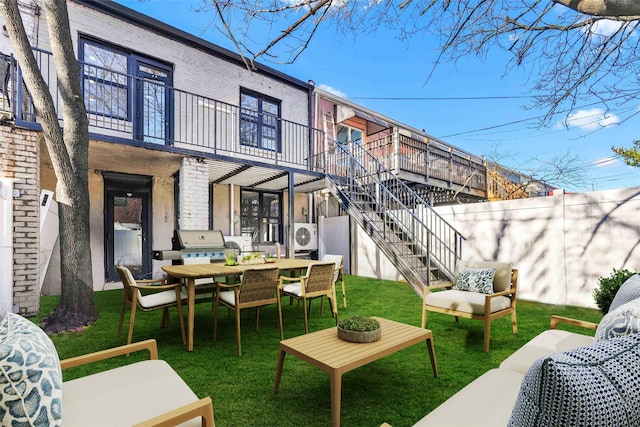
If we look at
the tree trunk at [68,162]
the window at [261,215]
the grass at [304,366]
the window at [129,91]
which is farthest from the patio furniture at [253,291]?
the window at [261,215]

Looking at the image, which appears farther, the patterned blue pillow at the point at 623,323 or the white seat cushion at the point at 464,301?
the white seat cushion at the point at 464,301

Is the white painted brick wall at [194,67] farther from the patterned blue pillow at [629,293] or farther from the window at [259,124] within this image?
the patterned blue pillow at [629,293]

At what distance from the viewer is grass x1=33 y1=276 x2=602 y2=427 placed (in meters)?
2.05

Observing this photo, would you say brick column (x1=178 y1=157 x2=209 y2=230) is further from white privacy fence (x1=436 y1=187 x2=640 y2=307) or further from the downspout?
white privacy fence (x1=436 y1=187 x2=640 y2=307)

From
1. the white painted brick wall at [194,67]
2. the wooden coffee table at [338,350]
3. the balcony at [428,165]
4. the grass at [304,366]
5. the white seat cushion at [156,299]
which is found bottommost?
the grass at [304,366]

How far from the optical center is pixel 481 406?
4.42 ft

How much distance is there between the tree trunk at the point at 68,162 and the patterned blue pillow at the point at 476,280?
4704 millimetres

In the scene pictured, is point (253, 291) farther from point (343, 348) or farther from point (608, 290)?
point (608, 290)

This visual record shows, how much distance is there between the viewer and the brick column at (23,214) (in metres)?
4.19

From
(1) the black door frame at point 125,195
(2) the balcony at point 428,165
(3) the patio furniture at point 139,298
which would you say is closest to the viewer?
(3) the patio furniture at point 139,298

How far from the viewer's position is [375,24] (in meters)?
3.70

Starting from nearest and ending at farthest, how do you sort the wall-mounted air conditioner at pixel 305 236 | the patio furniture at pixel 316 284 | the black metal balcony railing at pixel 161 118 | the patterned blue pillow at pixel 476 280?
the patterned blue pillow at pixel 476 280 < the patio furniture at pixel 316 284 < the black metal balcony railing at pixel 161 118 < the wall-mounted air conditioner at pixel 305 236

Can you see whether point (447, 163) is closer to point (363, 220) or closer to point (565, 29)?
point (363, 220)

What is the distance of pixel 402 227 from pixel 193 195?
14.2 ft
